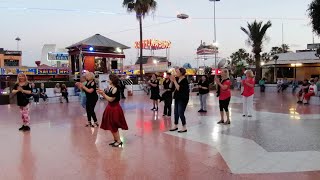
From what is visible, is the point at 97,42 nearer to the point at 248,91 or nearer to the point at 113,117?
the point at 248,91

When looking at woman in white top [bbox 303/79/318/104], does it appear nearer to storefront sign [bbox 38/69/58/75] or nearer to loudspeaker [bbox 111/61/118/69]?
loudspeaker [bbox 111/61/118/69]

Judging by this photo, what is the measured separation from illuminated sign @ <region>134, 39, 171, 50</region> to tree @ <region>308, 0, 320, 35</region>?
51257 mm

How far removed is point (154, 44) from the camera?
6581cm

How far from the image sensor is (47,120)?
1072 cm

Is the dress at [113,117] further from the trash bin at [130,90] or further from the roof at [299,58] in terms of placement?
the roof at [299,58]

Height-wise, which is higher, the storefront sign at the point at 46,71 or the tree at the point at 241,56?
the tree at the point at 241,56

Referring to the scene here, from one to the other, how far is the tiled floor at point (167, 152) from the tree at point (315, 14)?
680 centimetres

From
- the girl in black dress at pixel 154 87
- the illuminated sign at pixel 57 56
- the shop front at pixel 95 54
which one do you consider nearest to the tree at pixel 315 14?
the girl in black dress at pixel 154 87

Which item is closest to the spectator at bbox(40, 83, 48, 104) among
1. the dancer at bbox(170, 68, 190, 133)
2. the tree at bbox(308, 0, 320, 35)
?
the dancer at bbox(170, 68, 190, 133)

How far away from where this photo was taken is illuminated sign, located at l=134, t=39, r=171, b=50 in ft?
214

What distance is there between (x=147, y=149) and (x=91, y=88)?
292 centimetres

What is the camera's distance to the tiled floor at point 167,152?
4965 mm

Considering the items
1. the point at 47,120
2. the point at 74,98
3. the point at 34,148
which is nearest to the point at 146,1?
the point at 74,98

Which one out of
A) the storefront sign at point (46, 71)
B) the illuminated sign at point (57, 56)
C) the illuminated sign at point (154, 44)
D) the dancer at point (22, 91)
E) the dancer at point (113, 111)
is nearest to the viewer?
the dancer at point (113, 111)
